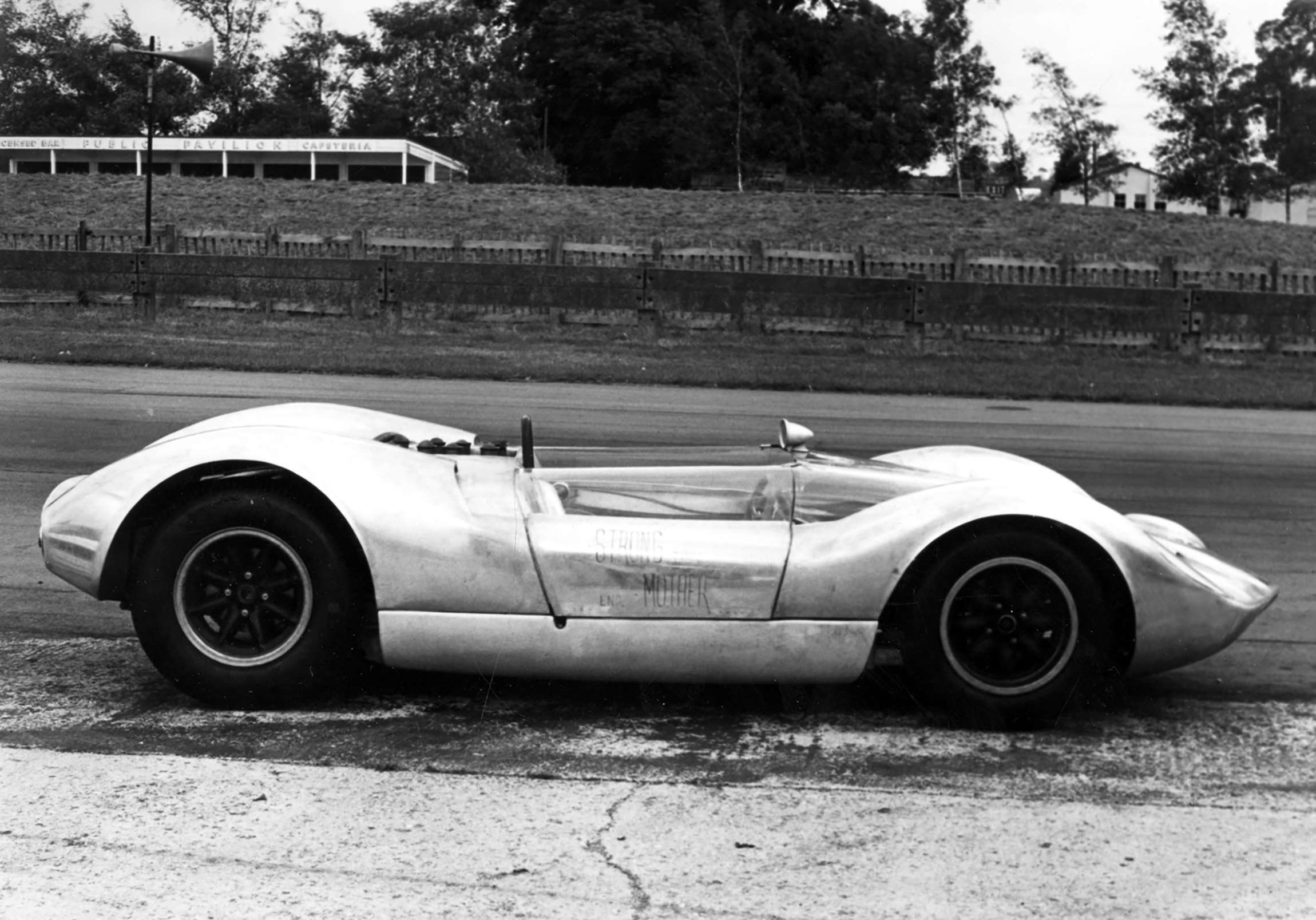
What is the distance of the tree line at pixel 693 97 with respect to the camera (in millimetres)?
44656

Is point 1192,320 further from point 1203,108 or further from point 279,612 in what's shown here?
point 1203,108

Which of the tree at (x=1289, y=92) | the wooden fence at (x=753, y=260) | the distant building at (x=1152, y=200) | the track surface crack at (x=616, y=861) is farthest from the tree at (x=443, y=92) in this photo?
the track surface crack at (x=616, y=861)

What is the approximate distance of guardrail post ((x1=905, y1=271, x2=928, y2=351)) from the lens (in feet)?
65.9

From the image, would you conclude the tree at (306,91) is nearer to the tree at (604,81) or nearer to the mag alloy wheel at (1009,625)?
the tree at (604,81)

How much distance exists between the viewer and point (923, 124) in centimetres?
5997

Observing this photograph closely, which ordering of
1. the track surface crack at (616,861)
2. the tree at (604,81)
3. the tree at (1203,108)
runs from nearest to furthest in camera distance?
the track surface crack at (616,861) < the tree at (1203,108) < the tree at (604,81)

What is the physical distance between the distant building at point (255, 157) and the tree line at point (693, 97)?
1150mm

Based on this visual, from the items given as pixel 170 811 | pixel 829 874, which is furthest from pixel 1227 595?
pixel 170 811

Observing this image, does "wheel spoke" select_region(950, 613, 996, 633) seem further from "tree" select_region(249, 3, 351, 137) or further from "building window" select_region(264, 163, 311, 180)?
"building window" select_region(264, 163, 311, 180)

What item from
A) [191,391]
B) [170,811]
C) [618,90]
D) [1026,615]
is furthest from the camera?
[618,90]

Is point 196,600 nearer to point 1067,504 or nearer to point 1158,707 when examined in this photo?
point 1067,504

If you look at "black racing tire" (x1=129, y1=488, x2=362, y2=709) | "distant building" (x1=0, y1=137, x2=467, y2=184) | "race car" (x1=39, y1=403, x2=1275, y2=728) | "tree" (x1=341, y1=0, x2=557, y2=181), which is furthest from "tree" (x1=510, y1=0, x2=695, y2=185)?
"black racing tire" (x1=129, y1=488, x2=362, y2=709)

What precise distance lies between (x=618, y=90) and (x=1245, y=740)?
6747 cm

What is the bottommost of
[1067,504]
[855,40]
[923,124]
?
[1067,504]
